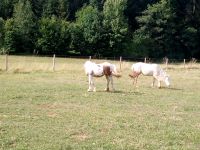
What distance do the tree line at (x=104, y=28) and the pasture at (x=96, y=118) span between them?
52.6 m

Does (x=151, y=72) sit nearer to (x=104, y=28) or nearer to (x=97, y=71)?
(x=97, y=71)

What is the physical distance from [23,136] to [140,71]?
551 inches

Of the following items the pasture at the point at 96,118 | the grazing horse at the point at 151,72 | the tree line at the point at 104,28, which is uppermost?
the tree line at the point at 104,28

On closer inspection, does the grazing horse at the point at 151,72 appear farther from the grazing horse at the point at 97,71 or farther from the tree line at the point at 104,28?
the tree line at the point at 104,28

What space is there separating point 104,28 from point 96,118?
64856 millimetres

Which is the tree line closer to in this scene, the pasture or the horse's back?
the horse's back

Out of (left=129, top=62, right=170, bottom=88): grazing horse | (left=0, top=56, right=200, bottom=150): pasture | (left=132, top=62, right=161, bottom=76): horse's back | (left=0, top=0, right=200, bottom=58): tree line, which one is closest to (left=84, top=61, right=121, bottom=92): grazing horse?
(left=0, top=56, right=200, bottom=150): pasture

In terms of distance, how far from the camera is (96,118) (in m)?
13.4

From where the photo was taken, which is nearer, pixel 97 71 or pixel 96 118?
pixel 96 118

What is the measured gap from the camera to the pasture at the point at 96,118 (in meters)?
10.6

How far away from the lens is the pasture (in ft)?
34.8

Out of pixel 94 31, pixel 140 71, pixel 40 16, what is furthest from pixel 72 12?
pixel 140 71

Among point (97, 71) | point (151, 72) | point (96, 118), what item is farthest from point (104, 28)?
point (96, 118)

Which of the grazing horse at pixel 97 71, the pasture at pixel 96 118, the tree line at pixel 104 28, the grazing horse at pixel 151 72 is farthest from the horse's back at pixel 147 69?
the tree line at pixel 104 28
